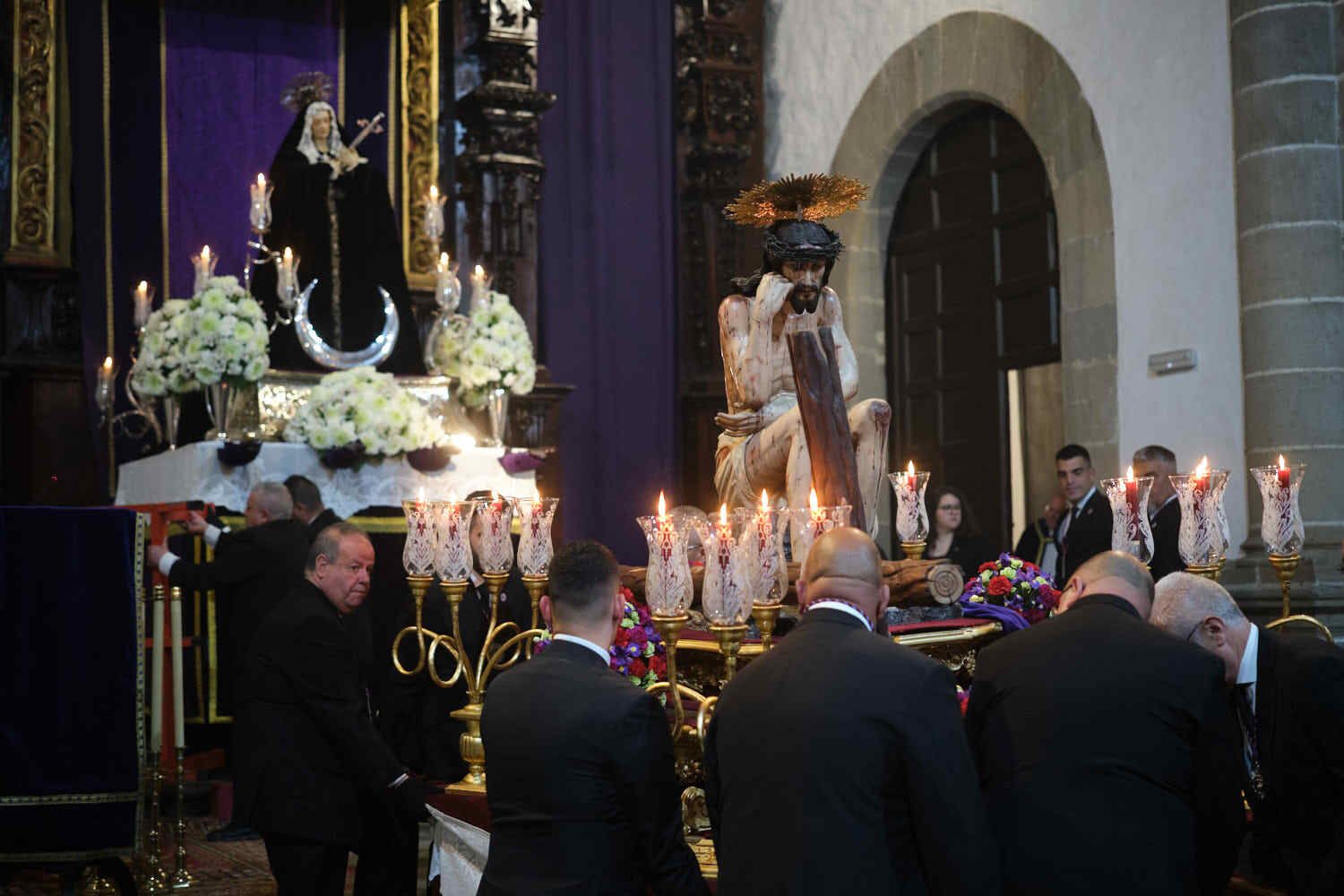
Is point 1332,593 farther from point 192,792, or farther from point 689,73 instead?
point 689,73

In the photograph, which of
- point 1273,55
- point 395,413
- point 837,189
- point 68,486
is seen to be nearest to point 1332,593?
point 1273,55

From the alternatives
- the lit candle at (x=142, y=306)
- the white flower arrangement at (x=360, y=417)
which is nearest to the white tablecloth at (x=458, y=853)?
the white flower arrangement at (x=360, y=417)

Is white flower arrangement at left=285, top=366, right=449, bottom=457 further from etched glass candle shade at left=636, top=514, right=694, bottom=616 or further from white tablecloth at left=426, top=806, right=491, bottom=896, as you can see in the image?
etched glass candle shade at left=636, top=514, right=694, bottom=616

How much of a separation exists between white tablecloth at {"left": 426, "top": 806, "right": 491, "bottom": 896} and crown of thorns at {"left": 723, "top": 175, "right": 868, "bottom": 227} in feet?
8.07

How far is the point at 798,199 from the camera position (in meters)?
5.76

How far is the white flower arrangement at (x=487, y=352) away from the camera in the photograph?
8.31m

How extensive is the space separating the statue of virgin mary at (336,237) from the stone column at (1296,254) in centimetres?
413

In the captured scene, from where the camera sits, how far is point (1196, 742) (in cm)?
316

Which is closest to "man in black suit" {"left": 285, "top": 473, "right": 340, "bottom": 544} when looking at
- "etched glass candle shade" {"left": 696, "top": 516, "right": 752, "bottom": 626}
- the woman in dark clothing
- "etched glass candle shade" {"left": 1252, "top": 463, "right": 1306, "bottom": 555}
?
the woman in dark clothing

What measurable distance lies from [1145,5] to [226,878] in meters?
6.01

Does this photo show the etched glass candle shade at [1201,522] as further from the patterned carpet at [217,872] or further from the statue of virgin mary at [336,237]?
the statue of virgin mary at [336,237]

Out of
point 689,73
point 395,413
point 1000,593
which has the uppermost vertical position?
point 689,73

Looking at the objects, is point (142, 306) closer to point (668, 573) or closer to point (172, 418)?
point (172, 418)

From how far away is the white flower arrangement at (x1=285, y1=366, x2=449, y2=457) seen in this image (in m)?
7.39
